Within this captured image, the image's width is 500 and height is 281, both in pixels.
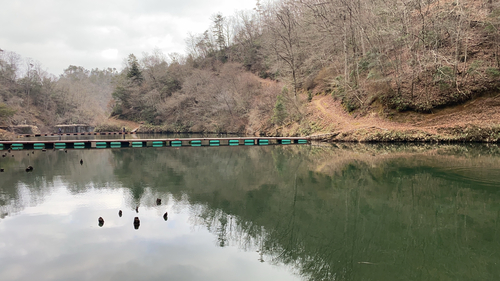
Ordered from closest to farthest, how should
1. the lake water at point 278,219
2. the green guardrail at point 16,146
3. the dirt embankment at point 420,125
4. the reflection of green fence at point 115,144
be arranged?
1. the lake water at point 278,219
2. the dirt embankment at point 420,125
3. the green guardrail at point 16,146
4. the reflection of green fence at point 115,144

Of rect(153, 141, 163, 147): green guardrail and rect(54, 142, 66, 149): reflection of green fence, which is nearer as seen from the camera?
rect(54, 142, 66, 149): reflection of green fence

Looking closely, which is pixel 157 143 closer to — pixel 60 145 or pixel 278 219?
pixel 60 145

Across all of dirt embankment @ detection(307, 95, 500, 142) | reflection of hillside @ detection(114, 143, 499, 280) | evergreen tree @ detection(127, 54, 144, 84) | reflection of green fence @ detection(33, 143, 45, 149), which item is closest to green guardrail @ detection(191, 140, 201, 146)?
dirt embankment @ detection(307, 95, 500, 142)

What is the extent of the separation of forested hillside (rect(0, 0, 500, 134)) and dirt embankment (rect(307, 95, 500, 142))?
1.93ft

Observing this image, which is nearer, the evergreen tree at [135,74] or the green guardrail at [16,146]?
the green guardrail at [16,146]

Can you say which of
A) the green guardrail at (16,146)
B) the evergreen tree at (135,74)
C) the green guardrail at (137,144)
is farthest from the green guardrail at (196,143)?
the evergreen tree at (135,74)

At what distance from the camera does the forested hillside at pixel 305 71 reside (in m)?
20.9

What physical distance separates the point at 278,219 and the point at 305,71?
98.0 ft

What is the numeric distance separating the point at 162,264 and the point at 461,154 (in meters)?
15.7

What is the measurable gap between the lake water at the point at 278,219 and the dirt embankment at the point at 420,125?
7.47 metres

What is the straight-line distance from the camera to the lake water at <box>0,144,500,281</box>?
484 cm

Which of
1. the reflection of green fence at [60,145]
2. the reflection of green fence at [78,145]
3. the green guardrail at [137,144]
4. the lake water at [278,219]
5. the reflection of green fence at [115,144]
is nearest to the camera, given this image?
the lake water at [278,219]

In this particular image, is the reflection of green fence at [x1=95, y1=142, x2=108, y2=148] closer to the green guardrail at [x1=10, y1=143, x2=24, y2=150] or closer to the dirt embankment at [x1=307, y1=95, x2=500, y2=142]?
the green guardrail at [x1=10, y1=143, x2=24, y2=150]

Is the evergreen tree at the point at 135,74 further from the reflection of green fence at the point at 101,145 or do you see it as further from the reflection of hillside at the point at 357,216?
the reflection of hillside at the point at 357,216
